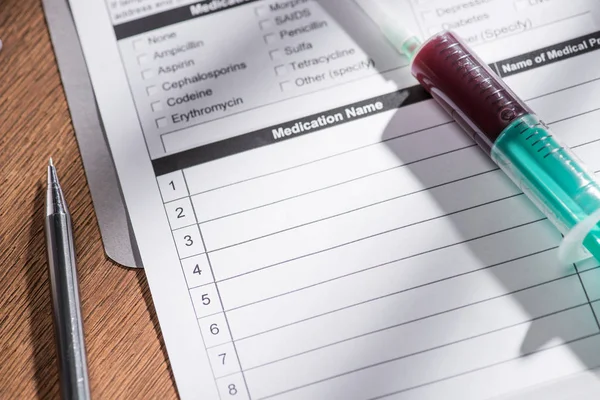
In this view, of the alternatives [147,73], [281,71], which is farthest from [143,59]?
[281,71]

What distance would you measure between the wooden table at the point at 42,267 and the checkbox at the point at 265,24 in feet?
0.59

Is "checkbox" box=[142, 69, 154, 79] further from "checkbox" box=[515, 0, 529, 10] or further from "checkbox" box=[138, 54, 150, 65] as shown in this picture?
"checkbox" box=[515, 0, 529, 10]

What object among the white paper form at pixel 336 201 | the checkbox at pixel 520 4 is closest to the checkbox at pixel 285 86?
the white paper form at pixel 336 201

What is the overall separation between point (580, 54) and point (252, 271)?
12.6 inches

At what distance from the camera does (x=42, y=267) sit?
48 cm

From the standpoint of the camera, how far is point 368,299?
1.47 ft

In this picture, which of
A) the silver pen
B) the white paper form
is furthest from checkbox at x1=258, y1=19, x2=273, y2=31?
the silver pen

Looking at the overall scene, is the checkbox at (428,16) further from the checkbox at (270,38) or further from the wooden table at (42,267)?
the wooden table at (42,267)

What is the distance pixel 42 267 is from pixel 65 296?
5 cm

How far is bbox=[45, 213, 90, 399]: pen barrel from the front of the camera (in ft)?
1.39

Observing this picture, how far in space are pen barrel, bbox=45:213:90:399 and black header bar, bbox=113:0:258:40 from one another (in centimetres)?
17

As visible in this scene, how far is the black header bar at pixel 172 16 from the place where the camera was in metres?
0.53

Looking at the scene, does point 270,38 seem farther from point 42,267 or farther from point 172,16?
point 42,267

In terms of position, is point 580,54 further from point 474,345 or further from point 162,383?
point 162,383
